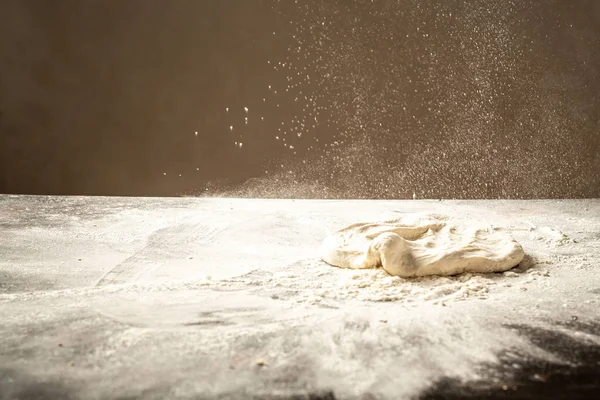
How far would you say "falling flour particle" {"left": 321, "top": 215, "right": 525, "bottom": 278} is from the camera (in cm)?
181

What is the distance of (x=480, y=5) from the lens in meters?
3.94

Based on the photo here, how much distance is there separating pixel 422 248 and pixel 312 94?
2.36 m

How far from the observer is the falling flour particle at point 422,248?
1811 millimetres

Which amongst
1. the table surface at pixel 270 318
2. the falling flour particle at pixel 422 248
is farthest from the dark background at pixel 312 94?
the falling flour particle at pixel 422 248

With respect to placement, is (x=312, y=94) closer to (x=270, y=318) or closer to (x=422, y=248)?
(x=422, y=248)

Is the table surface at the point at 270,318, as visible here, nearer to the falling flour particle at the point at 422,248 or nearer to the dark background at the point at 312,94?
the falling flour particle at the point at 422,248

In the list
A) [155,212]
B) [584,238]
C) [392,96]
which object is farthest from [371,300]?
[392,96]

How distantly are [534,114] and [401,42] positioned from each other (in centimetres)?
109

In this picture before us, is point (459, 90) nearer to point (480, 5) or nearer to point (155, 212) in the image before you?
point (480, 5)

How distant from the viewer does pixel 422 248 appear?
1.91 meters

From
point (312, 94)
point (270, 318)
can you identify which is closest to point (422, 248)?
point (270, 318)

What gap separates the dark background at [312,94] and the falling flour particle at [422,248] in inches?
76.6

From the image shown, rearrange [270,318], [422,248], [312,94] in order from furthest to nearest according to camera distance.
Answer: [312,94] → [422,248] → [270,318]

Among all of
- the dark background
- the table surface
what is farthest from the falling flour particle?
the dark background
